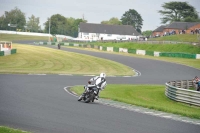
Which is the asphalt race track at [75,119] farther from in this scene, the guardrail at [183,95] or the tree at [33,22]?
the tree at [33,22]

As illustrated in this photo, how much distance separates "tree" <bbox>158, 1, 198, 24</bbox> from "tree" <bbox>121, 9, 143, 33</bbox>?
38270mm

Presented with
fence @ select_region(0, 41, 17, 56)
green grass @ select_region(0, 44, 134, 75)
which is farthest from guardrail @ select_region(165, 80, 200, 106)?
fence @ select_region(0, 41, 17, 56)

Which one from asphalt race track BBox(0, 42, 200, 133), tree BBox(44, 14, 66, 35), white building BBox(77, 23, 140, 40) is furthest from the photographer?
white building BBox(77, 23, 140, 40)

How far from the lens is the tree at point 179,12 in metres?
148

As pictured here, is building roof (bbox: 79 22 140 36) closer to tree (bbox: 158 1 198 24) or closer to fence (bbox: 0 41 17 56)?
tree (bbox: 158 1 198 24)

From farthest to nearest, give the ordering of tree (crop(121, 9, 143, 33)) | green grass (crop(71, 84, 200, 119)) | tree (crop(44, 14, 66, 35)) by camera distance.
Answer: tree (crop(121, 9, 143, 33)) → tree (crop(44, 14, 66, 35)) → green grass (crop(71, 84, 200, 119))

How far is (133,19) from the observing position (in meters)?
196

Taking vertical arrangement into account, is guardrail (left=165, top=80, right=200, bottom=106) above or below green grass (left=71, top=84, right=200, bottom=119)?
above

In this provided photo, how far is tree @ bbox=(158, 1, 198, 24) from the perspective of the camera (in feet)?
487

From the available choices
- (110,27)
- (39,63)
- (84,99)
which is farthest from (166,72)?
(110,27)

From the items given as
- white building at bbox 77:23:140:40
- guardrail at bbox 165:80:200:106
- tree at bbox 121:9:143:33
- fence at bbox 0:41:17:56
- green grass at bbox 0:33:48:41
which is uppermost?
tree at bbox 121:9:143:33

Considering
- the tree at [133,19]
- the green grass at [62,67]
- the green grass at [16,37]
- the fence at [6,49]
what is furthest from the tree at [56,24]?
the green grass at [62,67]

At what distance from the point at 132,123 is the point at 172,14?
14772cm

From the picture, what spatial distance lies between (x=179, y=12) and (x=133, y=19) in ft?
146
